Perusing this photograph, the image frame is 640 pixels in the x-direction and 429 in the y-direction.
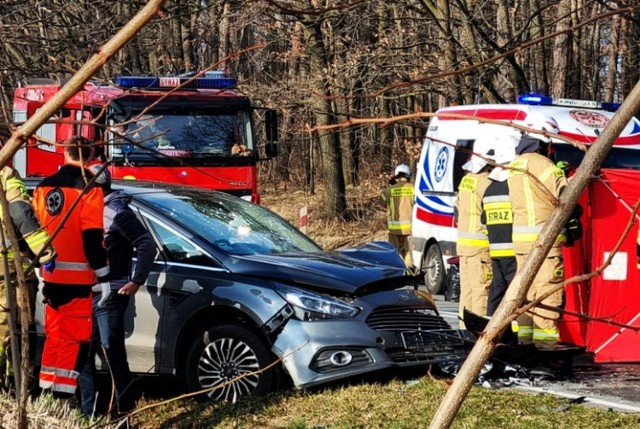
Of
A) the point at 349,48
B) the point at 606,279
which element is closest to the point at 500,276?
the point at 606,279

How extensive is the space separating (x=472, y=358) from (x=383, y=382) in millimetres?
5276

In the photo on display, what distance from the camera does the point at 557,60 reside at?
18.9m

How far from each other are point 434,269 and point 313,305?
25.0 feet

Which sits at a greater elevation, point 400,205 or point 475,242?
point 475,242

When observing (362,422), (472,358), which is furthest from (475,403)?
(472,358)

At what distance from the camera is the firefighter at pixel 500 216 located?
8.41 m

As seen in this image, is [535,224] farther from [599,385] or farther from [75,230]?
[75,230]

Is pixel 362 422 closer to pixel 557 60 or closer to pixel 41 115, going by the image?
pixel 41 115

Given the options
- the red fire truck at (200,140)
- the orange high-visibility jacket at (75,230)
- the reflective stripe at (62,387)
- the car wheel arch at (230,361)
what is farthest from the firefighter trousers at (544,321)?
the red fire truck at (200,140)

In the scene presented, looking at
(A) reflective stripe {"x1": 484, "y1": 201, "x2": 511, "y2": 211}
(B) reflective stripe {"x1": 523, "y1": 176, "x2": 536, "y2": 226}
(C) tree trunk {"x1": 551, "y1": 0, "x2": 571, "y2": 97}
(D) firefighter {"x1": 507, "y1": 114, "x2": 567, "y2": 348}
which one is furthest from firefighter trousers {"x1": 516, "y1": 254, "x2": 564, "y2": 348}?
(C) tree trunk {"x1": 551, "y1": 0, "x2": 571, "y2": 97}

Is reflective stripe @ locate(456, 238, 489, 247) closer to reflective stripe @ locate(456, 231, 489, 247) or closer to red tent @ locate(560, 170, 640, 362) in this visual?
reflective stripe @ locate(456, 231, 489, 247)

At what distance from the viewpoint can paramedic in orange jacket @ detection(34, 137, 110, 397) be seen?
20.5 ft

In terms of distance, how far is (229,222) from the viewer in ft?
25.6

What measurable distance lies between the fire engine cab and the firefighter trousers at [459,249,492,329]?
77 centimetres
